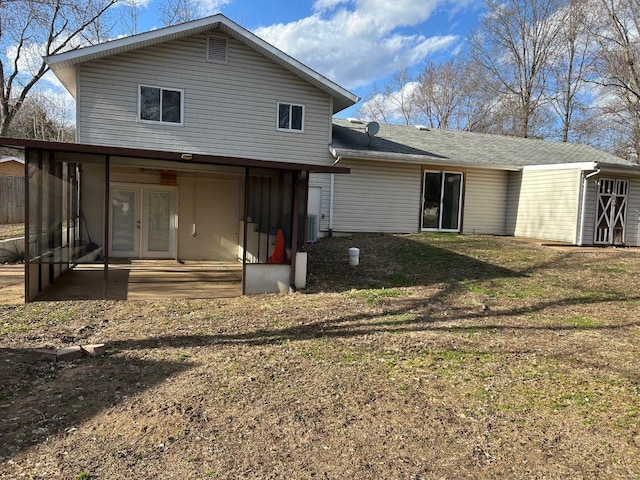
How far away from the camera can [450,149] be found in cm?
1537

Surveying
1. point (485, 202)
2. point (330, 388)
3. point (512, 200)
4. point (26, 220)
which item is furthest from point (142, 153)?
point (512, 200)

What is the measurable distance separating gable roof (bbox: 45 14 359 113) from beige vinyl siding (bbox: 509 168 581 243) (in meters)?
6.46

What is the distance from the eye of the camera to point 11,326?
5660 mm

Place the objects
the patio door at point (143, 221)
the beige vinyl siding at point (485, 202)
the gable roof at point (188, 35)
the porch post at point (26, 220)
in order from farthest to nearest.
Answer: the beige vinyl siding at point (485, 202), the patio door at point (143, 221), the gable roof at point (188, 35), the porch post at point (26, 220)

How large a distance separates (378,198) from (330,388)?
1029cm

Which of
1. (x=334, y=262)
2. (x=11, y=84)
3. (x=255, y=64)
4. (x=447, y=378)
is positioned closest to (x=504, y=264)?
(x=334, y=262)

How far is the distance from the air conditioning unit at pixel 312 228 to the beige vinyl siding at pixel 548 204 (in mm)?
7033

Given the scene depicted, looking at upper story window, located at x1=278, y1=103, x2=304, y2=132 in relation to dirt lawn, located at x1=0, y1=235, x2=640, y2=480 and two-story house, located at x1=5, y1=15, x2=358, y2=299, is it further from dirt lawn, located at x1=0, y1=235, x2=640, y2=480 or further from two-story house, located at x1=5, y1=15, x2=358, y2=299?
dirt lawn, located at x1=0, y1=235, x2=640, y2=480

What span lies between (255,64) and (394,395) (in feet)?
36.4

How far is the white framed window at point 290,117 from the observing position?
1292 cm

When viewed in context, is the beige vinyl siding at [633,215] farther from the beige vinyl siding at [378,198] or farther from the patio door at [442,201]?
the beige vinyl siding at [378,198]

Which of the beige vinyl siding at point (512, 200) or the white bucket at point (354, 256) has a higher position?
the beige vinyl siding at point (512, 200)

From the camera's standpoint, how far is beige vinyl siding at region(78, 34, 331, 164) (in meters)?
11.5

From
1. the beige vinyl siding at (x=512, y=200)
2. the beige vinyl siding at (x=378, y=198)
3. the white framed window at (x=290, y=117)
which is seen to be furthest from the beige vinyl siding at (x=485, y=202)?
the white framed window at (x=290, y=117)
